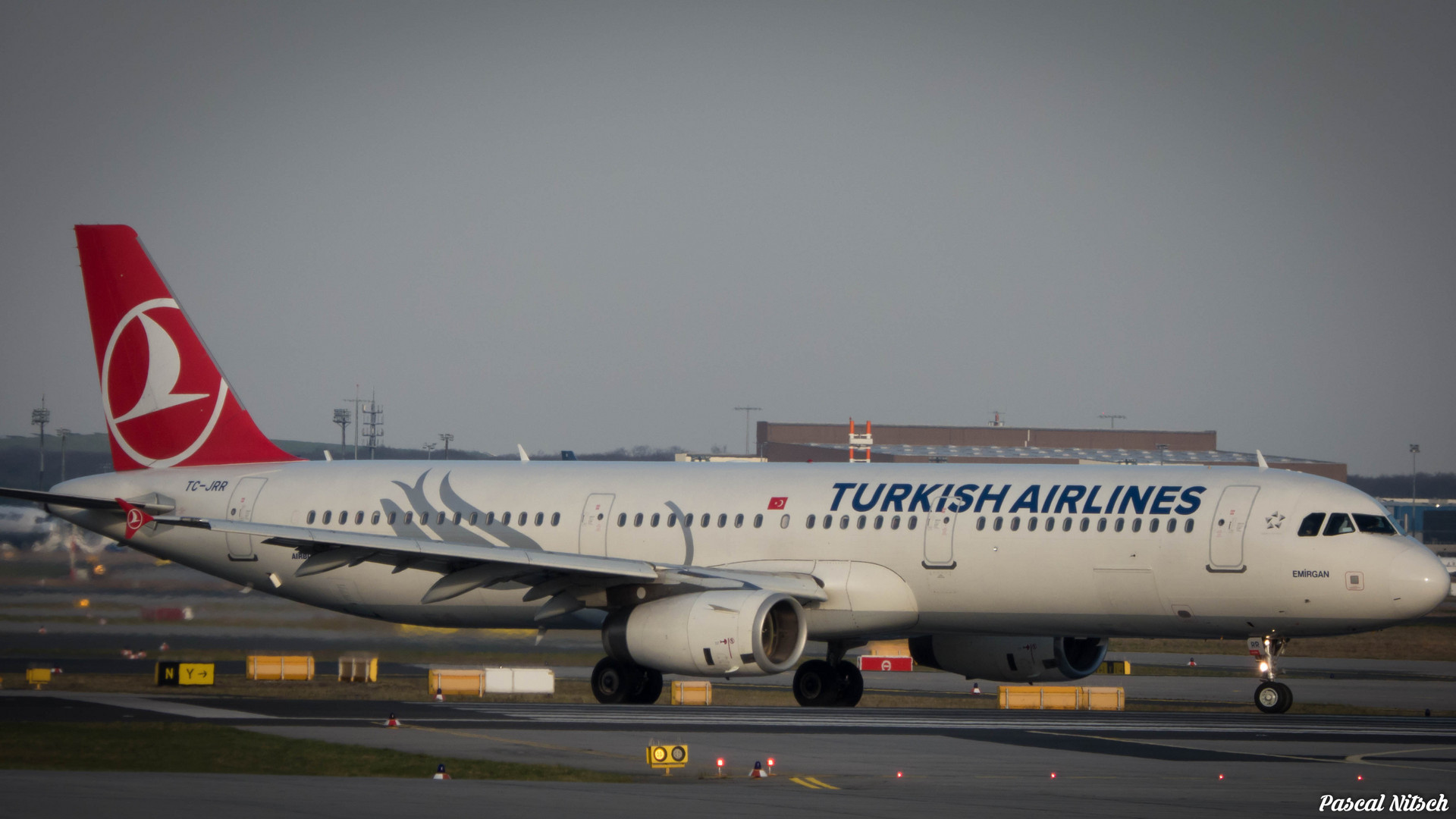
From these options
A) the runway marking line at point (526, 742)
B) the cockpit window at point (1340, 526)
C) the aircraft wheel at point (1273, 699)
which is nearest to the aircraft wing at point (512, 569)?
the runway marking line at point (526, 742)

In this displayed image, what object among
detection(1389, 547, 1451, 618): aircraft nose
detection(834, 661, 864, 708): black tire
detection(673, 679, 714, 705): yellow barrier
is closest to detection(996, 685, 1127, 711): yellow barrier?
detection(834, 661, 864, 708): black tire

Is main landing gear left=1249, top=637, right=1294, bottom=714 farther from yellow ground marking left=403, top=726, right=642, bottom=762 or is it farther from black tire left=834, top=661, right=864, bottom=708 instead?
yellow ground marking left=403, top=726, right=642, bottom=762

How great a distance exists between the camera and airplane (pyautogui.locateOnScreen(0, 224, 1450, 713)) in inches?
1122

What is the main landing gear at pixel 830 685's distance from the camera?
3331 centimetres

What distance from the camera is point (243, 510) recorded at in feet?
120

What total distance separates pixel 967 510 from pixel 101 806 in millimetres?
18093

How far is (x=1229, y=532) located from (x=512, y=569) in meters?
12.8

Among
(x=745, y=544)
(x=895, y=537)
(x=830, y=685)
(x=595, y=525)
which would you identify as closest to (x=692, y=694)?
(x=830, y=685)

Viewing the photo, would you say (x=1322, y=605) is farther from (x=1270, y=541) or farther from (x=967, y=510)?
(x=967, y=510)

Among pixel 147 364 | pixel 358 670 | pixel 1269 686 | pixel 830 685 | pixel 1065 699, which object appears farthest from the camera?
pixel 358 670

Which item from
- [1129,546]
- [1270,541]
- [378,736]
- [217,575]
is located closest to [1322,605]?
[1270,541]

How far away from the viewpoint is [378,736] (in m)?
24.2

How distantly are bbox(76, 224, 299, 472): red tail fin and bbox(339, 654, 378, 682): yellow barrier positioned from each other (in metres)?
6.99

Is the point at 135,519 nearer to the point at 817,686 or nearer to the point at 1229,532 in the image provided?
the point at 817,686
